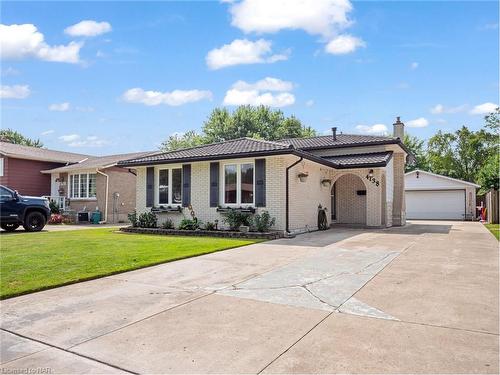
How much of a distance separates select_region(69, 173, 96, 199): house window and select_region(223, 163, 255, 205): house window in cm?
1223

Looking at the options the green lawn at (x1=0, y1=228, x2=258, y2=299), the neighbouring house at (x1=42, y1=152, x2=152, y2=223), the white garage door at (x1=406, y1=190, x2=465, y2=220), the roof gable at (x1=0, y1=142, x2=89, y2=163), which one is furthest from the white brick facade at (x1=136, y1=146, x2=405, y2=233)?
the roof gable at (x1=0, y1=142, x2=89, y2=163)

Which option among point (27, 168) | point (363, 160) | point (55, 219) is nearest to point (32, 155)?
point (27, 168)

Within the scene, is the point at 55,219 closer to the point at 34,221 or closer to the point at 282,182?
the point at 34,221

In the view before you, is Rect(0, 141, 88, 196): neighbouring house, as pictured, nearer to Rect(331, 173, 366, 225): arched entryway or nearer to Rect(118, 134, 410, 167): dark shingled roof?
Rect(118, 134, 410, 167): dark shingled roof

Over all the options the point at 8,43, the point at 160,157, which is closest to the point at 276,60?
the point at 160,157

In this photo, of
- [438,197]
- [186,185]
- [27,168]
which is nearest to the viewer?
[186,185]

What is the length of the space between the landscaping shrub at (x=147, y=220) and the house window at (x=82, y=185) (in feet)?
28.2

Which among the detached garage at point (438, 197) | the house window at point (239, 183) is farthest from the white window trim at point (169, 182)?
the detached garage at point (438, 197)

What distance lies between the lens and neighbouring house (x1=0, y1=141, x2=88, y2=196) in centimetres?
2300

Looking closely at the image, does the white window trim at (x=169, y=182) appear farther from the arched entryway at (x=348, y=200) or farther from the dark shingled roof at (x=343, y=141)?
the arched entryway at (x=348, y=200)

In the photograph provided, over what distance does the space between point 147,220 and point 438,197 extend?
930 inches

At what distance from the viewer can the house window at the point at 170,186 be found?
15.1m

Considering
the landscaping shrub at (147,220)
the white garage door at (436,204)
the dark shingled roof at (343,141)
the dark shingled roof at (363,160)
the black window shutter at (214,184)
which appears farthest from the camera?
the white garage door at (436,204)

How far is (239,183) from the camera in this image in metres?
13.5
